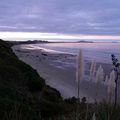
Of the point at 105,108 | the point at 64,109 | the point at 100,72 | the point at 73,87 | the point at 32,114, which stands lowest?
the point at 73,87

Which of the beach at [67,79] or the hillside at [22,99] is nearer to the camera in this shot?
the hillside at [22,99]

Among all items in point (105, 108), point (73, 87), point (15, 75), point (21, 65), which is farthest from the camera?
point (73, 87)

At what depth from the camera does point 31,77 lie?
13.1 m

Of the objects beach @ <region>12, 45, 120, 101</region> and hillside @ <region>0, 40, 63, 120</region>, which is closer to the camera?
Answer: hillside @ <region>0, 40, 63, 120</region>

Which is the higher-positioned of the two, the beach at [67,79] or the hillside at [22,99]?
the hillside at [22,99]

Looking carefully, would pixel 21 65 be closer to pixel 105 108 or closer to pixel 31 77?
pixel 31 77

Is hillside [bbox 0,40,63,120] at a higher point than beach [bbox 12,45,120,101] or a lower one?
higher

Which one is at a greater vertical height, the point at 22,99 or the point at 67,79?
the point at 22,99

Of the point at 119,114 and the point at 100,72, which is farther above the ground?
the point at 100,72

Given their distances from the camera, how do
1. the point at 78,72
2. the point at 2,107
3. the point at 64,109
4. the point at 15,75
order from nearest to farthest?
the point at 78,72
the point at 2,107
the point at 64,109
the point at 15,75

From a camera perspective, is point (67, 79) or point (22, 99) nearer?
point (22, 99)

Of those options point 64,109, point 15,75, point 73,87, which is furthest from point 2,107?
point 73,87

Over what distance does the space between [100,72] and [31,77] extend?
821 cm

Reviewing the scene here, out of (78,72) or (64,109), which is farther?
(64,109)
